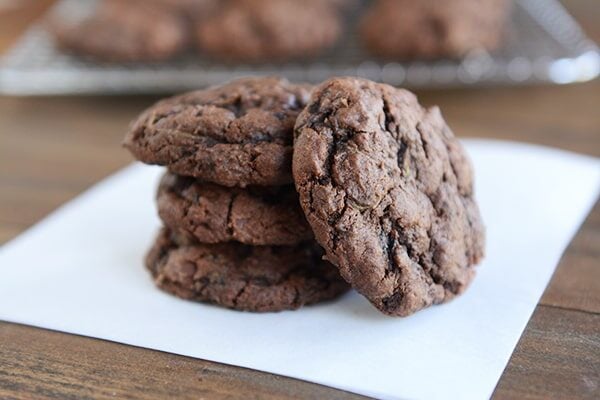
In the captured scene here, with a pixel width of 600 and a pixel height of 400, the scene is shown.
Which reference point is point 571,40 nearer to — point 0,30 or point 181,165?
point 181,165

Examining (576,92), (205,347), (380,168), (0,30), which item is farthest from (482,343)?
(0,30)

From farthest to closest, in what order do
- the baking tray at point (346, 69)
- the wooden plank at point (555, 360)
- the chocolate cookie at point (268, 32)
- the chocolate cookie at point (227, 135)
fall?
A: the chocolate cookie at point (268, 32)
the baking tray at point (346, 69)
the chocolate cookie at point (227, 135)
the wooden plank at point (555, 360)

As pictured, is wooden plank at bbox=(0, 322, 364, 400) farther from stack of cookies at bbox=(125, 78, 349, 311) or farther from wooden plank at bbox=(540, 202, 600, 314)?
wooden plank at bbox=(540, 202, 600, 314)

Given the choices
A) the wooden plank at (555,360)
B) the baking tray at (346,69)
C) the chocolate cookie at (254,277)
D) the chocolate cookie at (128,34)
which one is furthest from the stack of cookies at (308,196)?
the chocolate cookie at (128,34)

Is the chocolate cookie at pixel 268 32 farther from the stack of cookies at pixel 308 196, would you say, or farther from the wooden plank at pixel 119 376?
the wooden plank at pixel 119 376


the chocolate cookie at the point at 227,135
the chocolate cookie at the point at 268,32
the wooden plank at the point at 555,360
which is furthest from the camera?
the chocolate cookie at the point at 268,32

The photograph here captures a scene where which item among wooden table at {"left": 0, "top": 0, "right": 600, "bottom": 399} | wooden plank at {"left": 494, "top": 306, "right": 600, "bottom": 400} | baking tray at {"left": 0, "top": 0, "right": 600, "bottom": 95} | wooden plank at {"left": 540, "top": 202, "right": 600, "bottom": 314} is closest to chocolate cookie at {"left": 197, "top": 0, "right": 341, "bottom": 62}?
baking tray at {"left": 0, "top": 0, "right": 600, "bottom": 95}

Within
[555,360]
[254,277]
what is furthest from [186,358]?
[555,360]
